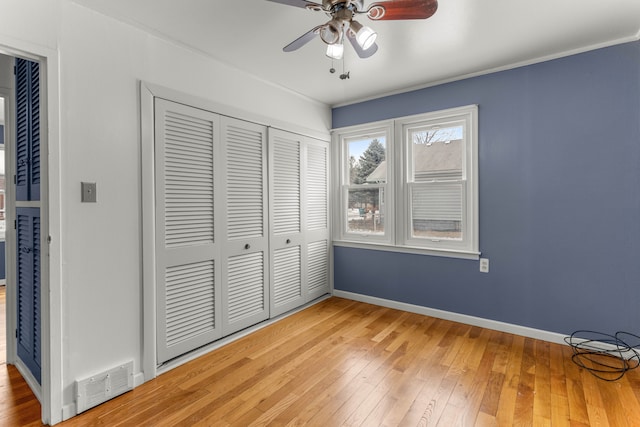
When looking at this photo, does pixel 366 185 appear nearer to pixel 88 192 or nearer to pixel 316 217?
pixel 316 217

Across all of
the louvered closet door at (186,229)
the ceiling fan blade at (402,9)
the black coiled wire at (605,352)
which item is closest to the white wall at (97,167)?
the louvered closet door at (186,229)

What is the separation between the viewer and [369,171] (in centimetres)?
392

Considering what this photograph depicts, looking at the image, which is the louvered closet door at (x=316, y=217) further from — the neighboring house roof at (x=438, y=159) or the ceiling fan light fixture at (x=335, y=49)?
the ceiling fan light fixture at (x=335, y=49)

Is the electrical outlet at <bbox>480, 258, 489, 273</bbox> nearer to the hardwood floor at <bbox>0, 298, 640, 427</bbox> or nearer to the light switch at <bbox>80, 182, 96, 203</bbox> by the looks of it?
the hardwood floor at <bbox>0, 298, 640, 427</bbox>

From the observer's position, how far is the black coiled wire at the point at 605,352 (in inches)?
93.0

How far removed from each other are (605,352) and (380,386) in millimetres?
1904

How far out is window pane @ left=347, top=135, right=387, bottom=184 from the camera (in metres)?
3.82

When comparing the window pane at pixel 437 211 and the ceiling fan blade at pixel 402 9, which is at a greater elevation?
the ceiling fan blade at pixel 402 9

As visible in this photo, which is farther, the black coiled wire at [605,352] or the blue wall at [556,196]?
the blue wall at [556,196]

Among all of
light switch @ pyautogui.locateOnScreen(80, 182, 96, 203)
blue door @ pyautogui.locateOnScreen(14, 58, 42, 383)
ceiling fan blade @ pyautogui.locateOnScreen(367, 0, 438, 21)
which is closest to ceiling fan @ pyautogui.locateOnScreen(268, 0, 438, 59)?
ceiling fan blade @ pyautogui.locateOnScreen(367, 0, 438, 21)

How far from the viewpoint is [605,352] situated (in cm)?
256

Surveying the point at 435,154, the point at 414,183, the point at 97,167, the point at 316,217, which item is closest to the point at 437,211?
the point at 414,183

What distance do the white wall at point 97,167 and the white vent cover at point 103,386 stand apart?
1.9 inches

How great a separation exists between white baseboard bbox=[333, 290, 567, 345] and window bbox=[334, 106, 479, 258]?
64 cm
